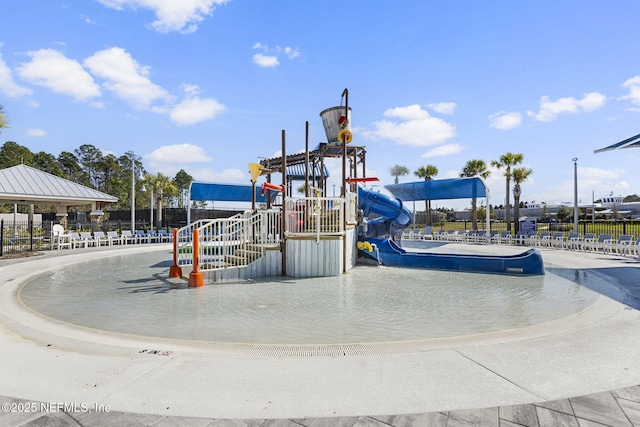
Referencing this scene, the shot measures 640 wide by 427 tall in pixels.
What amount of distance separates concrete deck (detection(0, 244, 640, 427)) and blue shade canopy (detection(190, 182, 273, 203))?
66.6ft

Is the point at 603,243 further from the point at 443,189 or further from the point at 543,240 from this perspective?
the point at 443,189

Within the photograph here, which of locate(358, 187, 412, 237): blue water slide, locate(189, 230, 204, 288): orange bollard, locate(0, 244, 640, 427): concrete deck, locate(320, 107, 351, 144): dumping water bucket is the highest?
locate(320, 107, 351, 144): dumping water bucket

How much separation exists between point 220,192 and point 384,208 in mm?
14446

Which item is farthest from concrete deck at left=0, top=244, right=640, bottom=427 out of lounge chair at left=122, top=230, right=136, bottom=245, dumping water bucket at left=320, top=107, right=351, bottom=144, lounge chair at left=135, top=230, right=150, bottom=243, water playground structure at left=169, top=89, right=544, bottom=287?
lounge chair at left=135, top=230, right=150, bottom=243

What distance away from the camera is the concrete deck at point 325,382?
2781 millimetres

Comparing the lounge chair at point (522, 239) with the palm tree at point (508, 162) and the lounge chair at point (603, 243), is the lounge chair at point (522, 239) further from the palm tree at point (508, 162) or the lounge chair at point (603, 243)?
the palm tree at point (508, 162)

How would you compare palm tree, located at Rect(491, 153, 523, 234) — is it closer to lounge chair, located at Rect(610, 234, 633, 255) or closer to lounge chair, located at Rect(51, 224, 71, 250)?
lounge chair, located at Rect(610, 234, 633, 255)

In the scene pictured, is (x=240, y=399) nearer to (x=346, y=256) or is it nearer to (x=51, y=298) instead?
(x=51, y=298)

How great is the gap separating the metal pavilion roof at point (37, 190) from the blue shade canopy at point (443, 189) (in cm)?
1890

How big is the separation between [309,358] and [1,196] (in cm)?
2049

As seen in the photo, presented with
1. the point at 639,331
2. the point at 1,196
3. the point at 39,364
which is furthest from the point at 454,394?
the point at 1,196

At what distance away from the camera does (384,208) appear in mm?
15445

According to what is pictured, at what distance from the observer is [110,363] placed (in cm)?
388

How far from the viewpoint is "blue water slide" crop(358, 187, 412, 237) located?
15.4 meters
